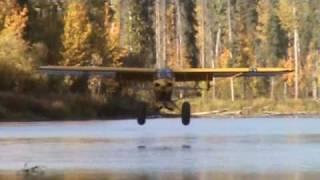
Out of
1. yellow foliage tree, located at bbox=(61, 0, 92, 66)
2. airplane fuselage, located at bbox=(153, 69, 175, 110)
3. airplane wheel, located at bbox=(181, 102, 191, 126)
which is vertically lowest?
airplane wheel, located at bbox=(181, 102, 191, 126)

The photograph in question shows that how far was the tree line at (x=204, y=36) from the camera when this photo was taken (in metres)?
70.4

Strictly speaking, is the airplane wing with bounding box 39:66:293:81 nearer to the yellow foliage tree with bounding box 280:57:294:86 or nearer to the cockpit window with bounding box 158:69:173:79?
the cockpit window with bounding box 158:69:173:79

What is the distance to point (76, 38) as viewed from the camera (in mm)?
68312

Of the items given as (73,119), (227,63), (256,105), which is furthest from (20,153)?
(227,63)

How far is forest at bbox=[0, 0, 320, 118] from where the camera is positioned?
193ft

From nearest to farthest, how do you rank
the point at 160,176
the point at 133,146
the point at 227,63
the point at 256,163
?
the point at 160,176 < the point at 256,163 < the point at 133,146 < the point at 227,63

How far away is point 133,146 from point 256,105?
53.2 meters

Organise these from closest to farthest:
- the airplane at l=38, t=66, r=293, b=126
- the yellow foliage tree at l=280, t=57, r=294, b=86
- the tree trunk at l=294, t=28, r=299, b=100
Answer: the airplane at l=38, t=66, r=293, b=126, the tree trunk at l=294, t=28, r=299, b=100, the yellow foliage tree at l=280, t=57, r=294, b=86

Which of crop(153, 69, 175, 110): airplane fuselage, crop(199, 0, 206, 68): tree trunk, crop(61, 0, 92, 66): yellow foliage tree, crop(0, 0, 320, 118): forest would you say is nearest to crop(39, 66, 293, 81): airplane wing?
crop(153, 69, 175, 110): airplane fuselage

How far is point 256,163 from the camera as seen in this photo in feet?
55.9

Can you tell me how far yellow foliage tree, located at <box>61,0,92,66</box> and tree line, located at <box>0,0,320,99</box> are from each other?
6 centimetres

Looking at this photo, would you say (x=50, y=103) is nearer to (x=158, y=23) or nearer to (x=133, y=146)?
(x=133, y=146)

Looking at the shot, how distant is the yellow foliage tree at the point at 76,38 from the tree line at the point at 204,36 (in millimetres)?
62

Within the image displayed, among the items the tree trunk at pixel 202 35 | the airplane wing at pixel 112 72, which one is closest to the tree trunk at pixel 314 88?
the tree trunk at pixel 202 35
